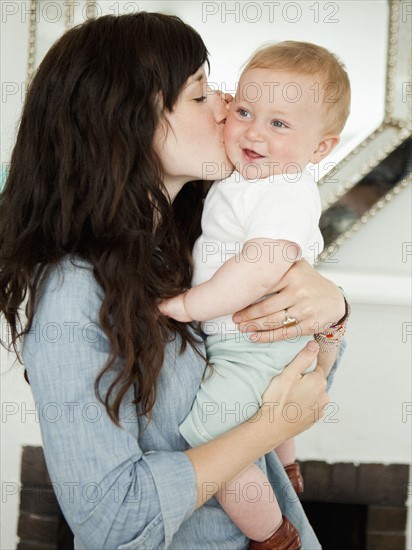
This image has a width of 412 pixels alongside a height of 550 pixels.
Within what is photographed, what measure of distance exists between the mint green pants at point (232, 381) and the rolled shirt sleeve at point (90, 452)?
10cm

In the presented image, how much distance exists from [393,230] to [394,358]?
419 millimetres

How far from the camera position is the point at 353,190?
6.50ft

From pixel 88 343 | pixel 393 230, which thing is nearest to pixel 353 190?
pixel 393 230

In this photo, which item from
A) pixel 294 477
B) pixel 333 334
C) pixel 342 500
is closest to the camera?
pixel 333 334

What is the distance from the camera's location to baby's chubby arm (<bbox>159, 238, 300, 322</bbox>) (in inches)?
45.7

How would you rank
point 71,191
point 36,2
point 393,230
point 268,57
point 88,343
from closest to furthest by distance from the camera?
point 88,343 → point 71,191 → point 268,57 → point 36,2 → point 393,230

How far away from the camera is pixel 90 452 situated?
1040 mm

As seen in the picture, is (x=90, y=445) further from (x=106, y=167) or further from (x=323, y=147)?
(x=323, y=147)

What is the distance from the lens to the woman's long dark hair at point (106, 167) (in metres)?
1.15

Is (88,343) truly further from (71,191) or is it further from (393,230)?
(393,230)

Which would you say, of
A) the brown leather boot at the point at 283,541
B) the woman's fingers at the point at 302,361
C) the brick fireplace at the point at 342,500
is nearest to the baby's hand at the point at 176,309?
the woman's fingers at the point at 302,361

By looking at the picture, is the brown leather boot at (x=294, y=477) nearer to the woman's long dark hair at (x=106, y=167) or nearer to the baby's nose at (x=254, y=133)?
the woman's long dark hair at (x=106, y=167)

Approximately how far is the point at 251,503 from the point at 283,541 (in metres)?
0.13

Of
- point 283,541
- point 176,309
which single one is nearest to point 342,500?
point 283,541
